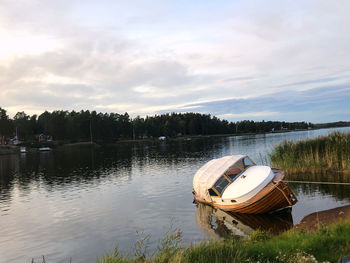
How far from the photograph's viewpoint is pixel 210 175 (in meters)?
21.8

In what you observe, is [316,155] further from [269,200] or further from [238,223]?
[238,223]

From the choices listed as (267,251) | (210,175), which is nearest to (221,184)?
(210,175)

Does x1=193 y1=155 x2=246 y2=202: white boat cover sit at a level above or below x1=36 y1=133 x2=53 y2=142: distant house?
below

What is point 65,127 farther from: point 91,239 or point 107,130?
point 91,239

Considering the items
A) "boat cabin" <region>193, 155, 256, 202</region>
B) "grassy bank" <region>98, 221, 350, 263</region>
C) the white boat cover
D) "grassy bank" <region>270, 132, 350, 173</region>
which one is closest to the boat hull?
"boat cabin" <region>193, 155, 256, 202</region>

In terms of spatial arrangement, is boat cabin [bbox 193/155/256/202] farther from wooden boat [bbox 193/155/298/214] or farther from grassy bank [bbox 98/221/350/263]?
grassy bank [bbox 98/221/350/263]

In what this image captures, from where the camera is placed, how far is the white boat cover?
843 inches

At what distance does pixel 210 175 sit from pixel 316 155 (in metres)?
14.4

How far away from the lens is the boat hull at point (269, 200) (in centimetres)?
1819

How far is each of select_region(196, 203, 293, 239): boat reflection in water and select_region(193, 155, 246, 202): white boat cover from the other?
67.1 inches

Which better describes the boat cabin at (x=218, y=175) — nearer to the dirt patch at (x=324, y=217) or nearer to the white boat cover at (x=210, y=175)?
the white boat cover at (x=210, y=175)

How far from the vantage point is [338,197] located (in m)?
22.5

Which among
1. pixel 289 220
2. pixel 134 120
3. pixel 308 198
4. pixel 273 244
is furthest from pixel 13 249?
pixel 134 120

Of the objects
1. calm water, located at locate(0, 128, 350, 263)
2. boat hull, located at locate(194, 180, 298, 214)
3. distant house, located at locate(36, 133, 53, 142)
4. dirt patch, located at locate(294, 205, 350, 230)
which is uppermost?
distant house, located at locate(36, 133, 53, 142)
